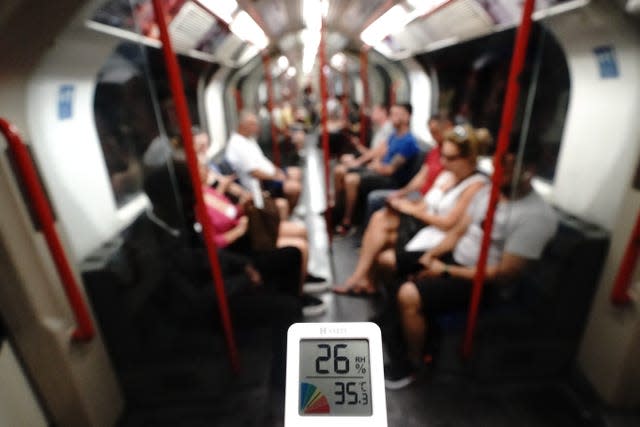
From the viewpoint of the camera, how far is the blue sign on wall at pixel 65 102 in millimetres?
1761

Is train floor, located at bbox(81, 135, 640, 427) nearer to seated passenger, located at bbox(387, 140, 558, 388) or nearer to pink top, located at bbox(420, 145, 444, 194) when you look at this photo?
seated passenger, located at bbox(387, 140, 558, 388)

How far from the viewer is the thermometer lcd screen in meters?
0.88

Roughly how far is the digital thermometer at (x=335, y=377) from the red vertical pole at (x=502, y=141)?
116cm

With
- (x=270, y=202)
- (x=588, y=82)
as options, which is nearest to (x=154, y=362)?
(x=270, y=202)

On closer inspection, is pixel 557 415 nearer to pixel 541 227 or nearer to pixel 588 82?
pixel 541 227

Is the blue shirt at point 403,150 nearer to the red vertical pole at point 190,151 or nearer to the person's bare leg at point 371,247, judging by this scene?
the person's bare leg at point 371,247

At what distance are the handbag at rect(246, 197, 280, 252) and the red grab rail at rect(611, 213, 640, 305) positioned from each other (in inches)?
77.8

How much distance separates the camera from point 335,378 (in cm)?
88

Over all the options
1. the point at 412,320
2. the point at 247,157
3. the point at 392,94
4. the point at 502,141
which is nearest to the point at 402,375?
the point at 412,320

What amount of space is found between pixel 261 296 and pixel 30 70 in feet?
5.23

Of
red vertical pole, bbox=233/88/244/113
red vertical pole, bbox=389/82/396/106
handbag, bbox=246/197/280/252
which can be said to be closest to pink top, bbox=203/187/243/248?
handbag, bbox=246/197/280/252

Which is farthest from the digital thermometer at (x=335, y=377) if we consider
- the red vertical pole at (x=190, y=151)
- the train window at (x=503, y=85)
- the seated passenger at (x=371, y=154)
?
the seated passenger at (x=371, y=154)

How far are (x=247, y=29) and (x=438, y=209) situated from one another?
110 inches

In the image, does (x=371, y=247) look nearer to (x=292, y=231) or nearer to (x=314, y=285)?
(x=314, y=285)
